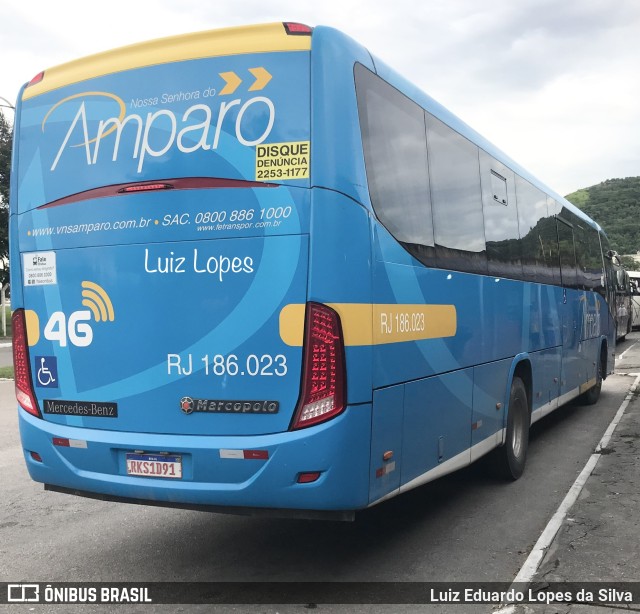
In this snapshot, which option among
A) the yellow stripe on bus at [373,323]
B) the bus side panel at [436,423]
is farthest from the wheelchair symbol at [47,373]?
the bus side panel at [436,423]

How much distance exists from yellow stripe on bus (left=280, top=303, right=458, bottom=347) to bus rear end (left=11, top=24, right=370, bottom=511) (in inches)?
1.0

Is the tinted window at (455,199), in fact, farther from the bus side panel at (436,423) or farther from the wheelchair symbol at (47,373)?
the wheelchair symbol at (47,373)

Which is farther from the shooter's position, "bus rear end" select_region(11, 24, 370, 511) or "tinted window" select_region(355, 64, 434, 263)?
"tinted window" select_region(355, 64, 434, 263)

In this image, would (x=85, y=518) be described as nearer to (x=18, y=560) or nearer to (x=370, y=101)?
(x=18, y=560)

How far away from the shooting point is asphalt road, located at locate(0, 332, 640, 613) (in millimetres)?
4875

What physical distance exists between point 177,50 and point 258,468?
2584 mm

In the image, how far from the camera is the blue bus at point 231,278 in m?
4.25

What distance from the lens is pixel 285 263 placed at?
4.26 metres

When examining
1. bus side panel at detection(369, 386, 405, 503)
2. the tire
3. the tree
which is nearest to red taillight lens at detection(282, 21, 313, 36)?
bus side panel at detection(369, 386, 405, 503)

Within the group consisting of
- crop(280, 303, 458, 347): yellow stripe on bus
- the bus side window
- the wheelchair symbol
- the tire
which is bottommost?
the tire

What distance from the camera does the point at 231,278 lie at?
439 centimetres

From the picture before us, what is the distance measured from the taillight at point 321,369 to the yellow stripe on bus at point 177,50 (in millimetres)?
1570

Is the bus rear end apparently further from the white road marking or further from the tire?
the tire

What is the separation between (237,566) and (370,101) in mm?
3182
